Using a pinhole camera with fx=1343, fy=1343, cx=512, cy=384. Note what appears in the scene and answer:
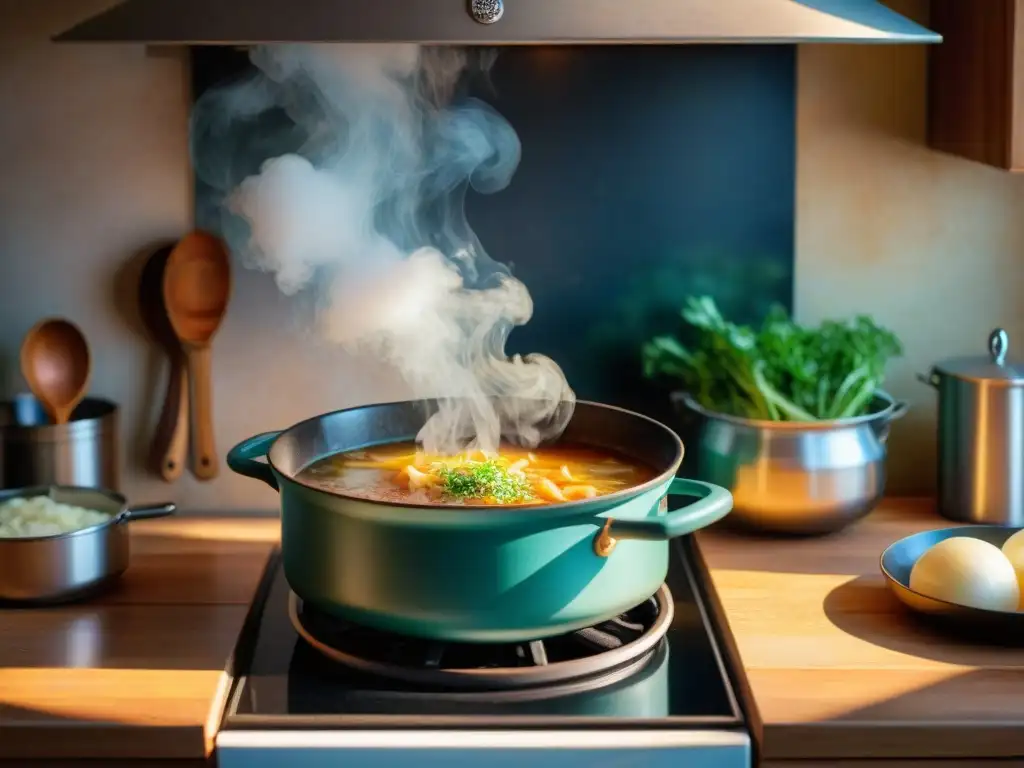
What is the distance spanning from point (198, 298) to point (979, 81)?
1.16 meters

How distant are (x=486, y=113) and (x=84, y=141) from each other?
2.00 ft

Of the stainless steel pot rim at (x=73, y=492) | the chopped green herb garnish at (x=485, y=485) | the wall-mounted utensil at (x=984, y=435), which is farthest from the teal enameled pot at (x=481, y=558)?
the wall-mounted utensil at (x=984, y=435)

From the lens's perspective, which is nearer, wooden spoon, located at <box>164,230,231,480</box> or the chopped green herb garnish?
the chopped green herb garnish

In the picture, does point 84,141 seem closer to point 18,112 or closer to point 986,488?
point 18,112

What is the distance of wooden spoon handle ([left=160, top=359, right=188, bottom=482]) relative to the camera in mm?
2076

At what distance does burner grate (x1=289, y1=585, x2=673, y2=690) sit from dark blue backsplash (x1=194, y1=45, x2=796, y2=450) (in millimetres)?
563

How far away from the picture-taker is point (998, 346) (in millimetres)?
1922

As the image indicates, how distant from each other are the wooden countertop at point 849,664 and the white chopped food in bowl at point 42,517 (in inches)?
32.5

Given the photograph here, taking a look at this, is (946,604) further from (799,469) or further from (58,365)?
(58,365)

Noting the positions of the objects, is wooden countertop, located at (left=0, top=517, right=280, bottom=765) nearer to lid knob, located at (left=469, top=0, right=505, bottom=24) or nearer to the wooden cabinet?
lid knob, located at (left=469, top=0, right=505, bottom=24)

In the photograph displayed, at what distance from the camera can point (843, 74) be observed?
6.62 feet

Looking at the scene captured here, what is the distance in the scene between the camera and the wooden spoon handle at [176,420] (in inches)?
81.7

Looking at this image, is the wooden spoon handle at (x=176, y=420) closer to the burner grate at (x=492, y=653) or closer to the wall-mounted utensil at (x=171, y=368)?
the wall-mounted utensil at (x=171, y=368)

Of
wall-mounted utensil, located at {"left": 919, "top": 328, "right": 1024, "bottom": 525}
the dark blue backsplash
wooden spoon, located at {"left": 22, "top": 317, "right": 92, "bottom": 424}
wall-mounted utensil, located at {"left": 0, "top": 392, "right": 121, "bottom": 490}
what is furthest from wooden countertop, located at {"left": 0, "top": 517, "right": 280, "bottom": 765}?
wall-mounted utensil, located at {"left": 919, "top": 328, "right": 1024, "bottom": 525}
